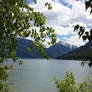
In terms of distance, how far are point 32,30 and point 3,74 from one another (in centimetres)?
184

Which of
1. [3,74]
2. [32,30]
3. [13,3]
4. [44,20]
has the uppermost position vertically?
[13,3]

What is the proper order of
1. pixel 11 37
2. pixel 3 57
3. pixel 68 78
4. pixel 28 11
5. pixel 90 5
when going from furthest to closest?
pixel 68 78
pixel 3 57
pixel 28 11
pixel 11 37
pixel 90 5

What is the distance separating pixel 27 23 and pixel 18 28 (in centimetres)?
33

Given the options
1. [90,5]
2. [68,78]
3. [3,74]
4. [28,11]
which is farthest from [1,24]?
[68,78]

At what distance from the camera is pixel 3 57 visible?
5.27 metres

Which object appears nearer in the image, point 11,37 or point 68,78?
point 11,37

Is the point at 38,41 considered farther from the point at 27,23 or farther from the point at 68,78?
the point at 68,78

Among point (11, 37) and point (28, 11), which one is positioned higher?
point (28, 11)

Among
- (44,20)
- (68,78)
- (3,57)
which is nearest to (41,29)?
(44,20)

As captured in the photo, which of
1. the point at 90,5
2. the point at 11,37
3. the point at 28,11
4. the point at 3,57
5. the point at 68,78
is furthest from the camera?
the point at 68,78

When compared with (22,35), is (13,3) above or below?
above

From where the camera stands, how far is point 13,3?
4.64 m

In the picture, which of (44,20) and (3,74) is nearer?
(44,20)

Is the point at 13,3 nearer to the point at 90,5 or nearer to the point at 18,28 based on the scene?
the point at 18,28
